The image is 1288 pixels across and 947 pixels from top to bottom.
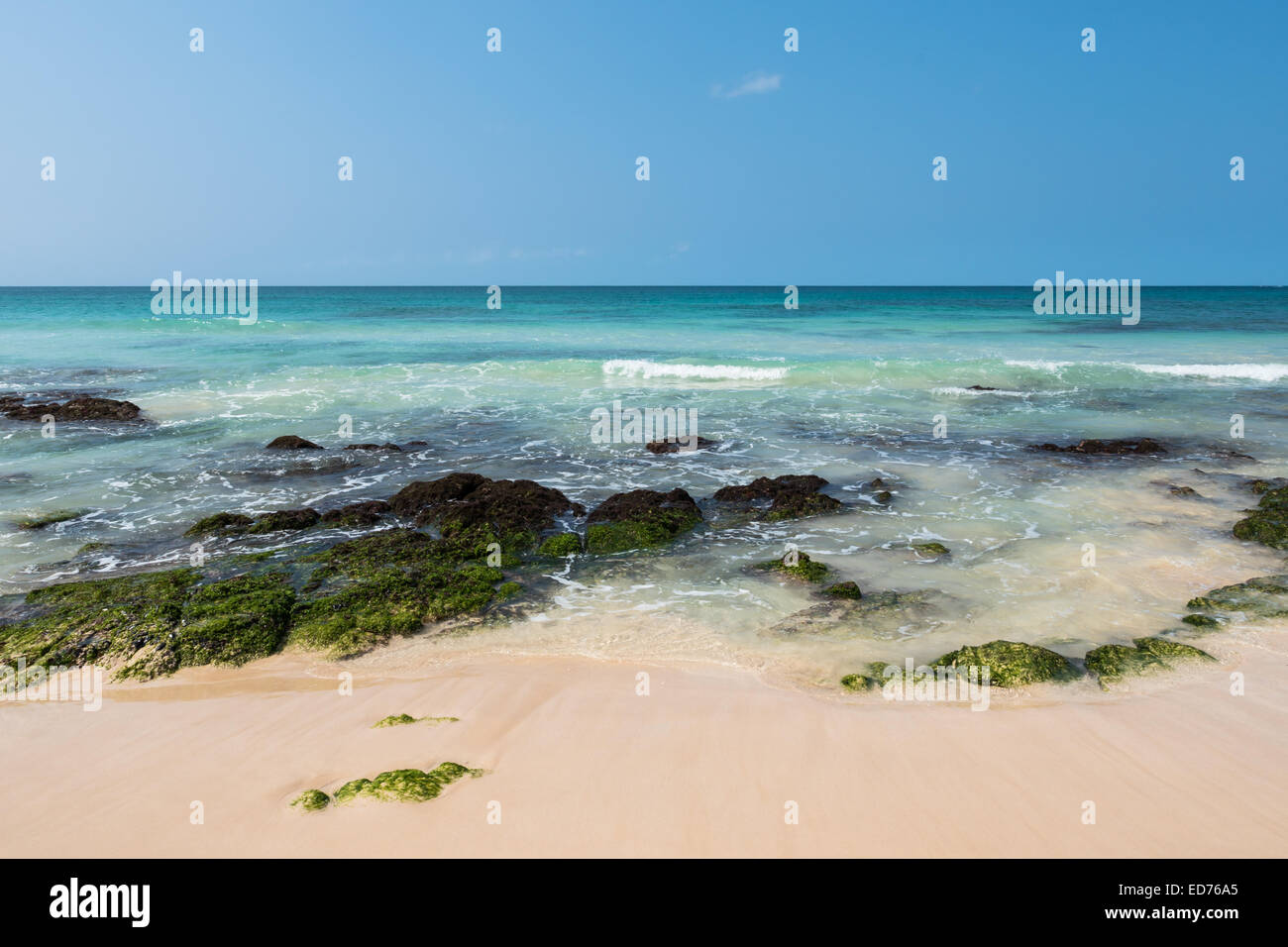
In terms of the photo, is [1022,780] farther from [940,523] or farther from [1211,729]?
[940,523]

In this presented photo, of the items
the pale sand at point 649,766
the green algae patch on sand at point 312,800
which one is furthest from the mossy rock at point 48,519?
the green algae patch on sand at point 312,800

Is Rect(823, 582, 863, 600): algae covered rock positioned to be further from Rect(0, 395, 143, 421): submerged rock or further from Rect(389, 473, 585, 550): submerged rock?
Rect(0, 395, 143, 421): submerged rock

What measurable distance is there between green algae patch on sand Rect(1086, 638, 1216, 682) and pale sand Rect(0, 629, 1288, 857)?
185 mm

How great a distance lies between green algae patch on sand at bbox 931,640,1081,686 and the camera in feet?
18.9

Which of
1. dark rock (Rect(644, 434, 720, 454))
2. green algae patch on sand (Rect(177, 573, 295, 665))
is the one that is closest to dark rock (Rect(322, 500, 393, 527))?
green algae patch on sand (Rect(177, 573, 295, 665))

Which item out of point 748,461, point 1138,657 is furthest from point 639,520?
point 1138,657

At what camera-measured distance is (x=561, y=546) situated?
9.07 meters

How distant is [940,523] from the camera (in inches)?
393

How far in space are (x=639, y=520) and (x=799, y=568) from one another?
8.02 feet

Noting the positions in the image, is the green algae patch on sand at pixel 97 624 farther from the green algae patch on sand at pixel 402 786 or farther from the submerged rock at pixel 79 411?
the submerged rock at pixel 79 411

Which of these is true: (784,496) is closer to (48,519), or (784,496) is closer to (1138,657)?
(1138,657)

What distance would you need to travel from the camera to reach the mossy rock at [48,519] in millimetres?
9844
